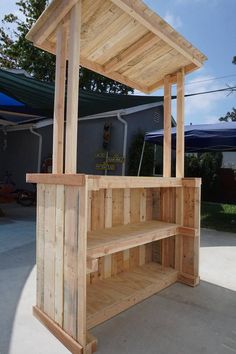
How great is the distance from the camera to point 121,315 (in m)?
2.13

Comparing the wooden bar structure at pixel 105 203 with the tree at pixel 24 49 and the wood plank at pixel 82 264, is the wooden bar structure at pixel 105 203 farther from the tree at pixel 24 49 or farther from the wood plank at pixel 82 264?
the tree at pixel 24 49

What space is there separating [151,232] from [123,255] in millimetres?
603

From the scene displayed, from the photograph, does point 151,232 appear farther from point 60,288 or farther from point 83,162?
point 83,162

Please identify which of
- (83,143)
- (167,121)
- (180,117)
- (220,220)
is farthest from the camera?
(83,143)

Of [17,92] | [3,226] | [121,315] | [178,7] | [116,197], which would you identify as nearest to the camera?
[121,315]

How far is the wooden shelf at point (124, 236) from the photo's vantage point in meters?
1.88

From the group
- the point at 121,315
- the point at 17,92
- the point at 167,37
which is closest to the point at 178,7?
the point at 17,92

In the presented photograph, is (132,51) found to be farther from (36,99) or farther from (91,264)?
(36,99)

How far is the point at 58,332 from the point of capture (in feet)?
6.00

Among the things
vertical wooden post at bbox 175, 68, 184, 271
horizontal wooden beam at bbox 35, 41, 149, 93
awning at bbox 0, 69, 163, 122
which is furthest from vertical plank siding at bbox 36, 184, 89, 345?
awning at bbox 0, 69, 163, 122

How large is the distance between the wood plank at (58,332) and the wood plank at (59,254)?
0.05 meters

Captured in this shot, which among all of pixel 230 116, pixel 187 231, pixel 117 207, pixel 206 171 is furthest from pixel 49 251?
pixel 230 116

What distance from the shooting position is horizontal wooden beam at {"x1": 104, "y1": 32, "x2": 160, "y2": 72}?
2258 mm

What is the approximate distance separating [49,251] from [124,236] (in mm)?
577
